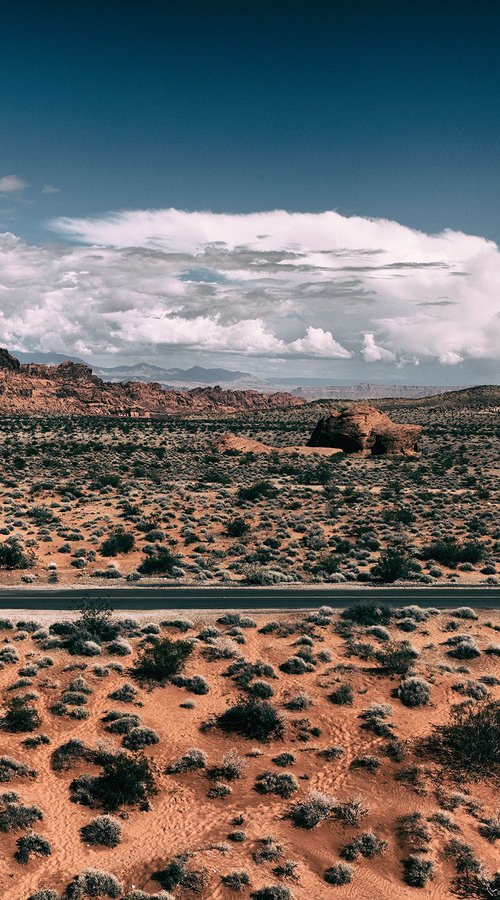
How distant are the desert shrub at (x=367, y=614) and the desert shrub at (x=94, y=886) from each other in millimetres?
14729

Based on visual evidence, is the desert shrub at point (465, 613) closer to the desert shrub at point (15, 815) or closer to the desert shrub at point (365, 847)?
the desert shrub at point (365, 847)

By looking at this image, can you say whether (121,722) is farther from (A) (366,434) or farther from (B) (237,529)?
Result: (A) (366,434)

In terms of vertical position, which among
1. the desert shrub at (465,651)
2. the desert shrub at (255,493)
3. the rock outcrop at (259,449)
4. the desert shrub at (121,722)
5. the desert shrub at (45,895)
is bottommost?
the desert shrub at (45,895)

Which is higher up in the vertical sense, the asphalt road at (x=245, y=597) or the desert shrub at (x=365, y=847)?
the asphalt road at (x=245, y=597)

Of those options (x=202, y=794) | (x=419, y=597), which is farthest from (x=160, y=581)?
(x=202, y=794)

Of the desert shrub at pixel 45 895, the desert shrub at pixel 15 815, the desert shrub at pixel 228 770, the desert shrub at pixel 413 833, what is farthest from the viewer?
the desert shrub at pixel 228 770

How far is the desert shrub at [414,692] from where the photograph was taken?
19.1m

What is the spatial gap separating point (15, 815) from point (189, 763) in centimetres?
449

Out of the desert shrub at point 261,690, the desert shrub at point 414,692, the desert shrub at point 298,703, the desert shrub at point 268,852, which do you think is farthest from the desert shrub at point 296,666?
the desert shrub at point 268,852

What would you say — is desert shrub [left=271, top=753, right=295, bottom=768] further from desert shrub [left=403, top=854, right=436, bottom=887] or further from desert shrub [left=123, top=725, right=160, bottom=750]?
desert shrub [left=403, top=854, right=436, bottom=887]

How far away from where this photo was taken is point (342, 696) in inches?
751

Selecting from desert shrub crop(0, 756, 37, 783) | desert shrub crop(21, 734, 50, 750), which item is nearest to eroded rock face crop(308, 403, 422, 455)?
desert shrub crop(21, 734, 50, 750)

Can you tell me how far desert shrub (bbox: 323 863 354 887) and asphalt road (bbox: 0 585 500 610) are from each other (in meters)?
14.9

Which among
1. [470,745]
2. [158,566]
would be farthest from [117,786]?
[158,566]
